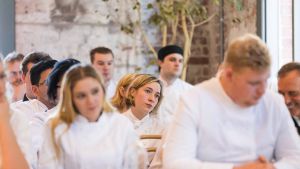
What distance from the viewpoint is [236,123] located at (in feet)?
8.01

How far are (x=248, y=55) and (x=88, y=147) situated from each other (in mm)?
831

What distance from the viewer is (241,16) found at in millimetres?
6500

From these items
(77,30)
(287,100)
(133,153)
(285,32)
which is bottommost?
(133,153)

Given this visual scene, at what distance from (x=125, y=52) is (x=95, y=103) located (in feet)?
14.5

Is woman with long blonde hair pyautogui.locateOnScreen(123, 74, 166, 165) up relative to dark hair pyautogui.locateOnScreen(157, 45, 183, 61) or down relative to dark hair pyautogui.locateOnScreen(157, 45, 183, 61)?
down

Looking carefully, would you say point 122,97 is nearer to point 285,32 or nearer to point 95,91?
point 95,91

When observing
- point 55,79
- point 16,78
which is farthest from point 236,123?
point 16,78

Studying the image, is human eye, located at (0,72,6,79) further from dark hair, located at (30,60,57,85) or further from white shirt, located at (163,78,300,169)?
dark hair, located at (30,60,57,85)

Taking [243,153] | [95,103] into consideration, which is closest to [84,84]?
[95,103]

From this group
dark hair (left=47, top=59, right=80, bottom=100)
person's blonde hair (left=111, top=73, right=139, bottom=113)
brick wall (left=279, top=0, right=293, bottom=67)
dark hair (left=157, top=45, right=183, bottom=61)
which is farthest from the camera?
dark hair (left=157, top=45, right=183, bottom=61)

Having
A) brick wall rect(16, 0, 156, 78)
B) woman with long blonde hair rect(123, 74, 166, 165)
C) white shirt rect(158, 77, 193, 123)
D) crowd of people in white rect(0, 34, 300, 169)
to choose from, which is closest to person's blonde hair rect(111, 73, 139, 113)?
woman with long blonde hair rect(123, 74, 166, 165)

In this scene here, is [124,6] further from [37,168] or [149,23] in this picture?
[37,168]

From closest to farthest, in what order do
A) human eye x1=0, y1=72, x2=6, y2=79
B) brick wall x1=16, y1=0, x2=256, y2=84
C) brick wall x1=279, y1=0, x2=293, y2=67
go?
1. human eye x1=0, y1=72, x2=6, y2=79
2. brick wall x1=279, y1=0, x2=293, y2=67
3. brick wall x1=16, y1=0, x2=256, y2=84

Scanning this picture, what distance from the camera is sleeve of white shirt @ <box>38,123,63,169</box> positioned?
275 cm
